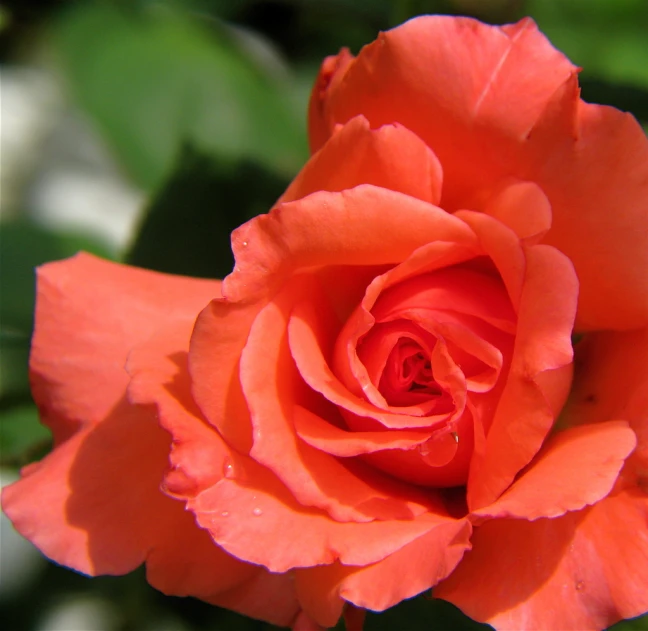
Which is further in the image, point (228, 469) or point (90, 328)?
point (90, 328)

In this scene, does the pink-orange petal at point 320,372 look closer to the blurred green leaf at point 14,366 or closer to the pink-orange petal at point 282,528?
the pink-orange petal at point 282,528

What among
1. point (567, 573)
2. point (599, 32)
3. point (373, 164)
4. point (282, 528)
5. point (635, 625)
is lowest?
point (635, 625)

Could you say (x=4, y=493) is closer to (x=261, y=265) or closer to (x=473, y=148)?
(x=261, y=265)

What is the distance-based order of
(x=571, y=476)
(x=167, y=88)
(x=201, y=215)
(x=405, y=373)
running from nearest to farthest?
(x=571, y=476), (x=405, y=373), (x=201, y=215), (x=167, y=88)

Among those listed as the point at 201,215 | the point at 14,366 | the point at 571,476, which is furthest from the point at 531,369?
the point at 14,366

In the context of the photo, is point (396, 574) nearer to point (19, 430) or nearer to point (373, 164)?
point (373, 164)

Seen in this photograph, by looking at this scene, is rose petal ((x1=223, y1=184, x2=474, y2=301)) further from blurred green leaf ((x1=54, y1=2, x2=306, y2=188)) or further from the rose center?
blurred green leaf ((x1=54, y1=2, x2=306, y2=188))

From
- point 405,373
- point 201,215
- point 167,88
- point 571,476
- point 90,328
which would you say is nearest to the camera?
point 571,476

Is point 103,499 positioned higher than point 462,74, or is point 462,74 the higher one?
point 462,74
